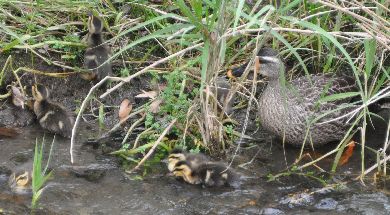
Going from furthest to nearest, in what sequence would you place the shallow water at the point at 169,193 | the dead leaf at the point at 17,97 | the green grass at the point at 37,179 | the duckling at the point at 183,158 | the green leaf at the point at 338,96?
the dead leaf at the point at 17,97 → the green leaf at the point at 338,96 → the duckling at the point at 183,158 → the shallow water at the point at 169,193 → the green grass at the point at 37,179

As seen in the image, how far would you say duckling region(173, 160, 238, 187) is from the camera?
4555 millimetres

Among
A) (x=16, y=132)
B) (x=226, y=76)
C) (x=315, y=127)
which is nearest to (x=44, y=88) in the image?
(x=16, y=132)

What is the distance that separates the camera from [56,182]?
182 inches

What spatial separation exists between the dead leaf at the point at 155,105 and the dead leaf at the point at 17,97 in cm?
88

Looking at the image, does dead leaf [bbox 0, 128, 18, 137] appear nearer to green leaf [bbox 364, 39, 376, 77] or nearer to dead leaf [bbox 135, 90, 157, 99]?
dead leaf [bbox 135, 90, 157, 99]

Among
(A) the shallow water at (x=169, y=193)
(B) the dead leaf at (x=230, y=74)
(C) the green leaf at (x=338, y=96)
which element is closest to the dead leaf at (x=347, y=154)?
(A) the shallow water at (x=169, y=193)

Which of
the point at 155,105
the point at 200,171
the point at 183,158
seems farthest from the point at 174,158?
the point at 155,105

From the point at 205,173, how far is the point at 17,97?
1.59 meters

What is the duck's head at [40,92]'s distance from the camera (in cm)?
519

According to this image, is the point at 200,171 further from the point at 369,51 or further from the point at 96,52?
the point at 96,52

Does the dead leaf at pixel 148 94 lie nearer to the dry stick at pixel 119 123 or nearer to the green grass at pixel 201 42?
the green grass at pixel 201 42

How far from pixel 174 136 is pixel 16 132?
1.06 m

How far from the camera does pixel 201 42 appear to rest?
5082 millimetres

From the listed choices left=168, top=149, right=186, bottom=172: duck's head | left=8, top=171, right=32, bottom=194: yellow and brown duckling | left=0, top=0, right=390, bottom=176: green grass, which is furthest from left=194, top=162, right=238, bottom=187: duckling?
left=8, top=171, right=32, bottom=194: yellow and brown duckling
